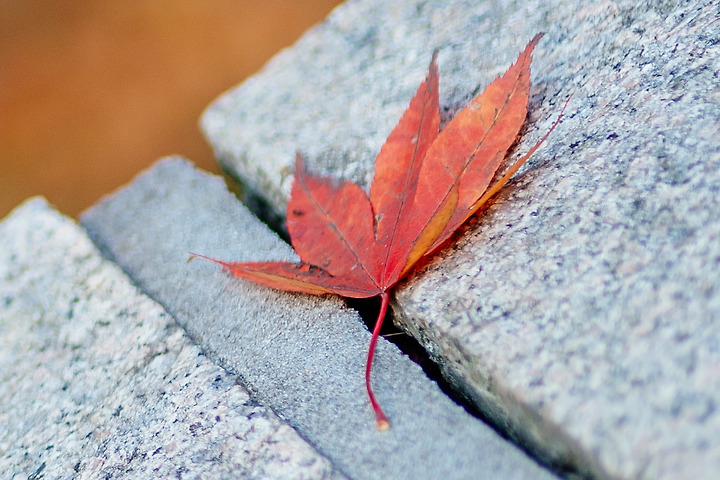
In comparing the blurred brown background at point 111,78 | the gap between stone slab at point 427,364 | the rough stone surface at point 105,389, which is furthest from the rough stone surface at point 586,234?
the blurred brown background at point 111,78

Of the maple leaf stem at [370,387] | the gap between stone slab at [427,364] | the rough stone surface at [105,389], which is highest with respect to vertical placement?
the rough stone surface at [105,389]

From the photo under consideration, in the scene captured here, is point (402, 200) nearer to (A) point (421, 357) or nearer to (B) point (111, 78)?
(A) point (421, 357)

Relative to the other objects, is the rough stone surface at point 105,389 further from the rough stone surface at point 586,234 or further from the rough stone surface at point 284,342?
the rough stone surface at point 586,234

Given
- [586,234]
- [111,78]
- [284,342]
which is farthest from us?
[111,78]

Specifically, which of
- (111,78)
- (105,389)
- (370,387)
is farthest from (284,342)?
(111,78)

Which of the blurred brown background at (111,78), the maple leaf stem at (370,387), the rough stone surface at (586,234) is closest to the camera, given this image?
the rough stone surface at (586,234)

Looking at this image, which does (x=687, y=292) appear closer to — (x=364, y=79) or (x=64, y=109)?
(x=364, y=79)
